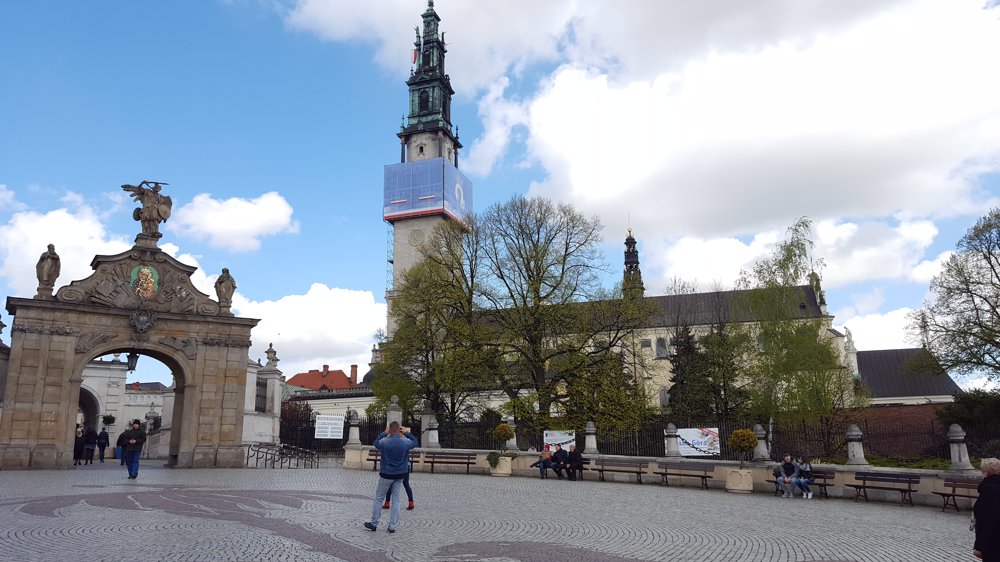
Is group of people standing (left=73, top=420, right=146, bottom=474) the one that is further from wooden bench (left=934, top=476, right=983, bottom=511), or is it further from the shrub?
wooden bench (left=934, top=476, right=983, bottom=511)

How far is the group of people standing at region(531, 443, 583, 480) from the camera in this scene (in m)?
24.0

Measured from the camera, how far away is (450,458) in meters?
26.7

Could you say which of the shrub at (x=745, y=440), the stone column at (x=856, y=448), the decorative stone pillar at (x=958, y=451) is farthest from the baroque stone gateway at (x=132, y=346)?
the decorative stone pillar at (x=958, y=451)

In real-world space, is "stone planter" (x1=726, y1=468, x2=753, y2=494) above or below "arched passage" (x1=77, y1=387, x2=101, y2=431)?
below

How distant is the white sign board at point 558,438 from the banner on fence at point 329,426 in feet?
31.1

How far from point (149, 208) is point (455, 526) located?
23315mm

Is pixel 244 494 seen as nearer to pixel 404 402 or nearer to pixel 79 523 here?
pixel 79 523

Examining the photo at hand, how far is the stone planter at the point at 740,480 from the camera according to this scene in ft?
65.6

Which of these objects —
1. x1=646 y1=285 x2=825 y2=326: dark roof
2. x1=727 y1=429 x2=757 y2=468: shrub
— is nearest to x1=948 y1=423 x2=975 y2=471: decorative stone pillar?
x1=727 y1=429 x2=757 y2=468: shrub

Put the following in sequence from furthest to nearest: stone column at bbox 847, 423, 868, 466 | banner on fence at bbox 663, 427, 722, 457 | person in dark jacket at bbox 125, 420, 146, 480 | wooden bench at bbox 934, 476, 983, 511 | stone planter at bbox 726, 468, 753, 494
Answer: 1. banner on fence at bbox 663, 427, 722, 457
2. stone planter at bbox 726, 468, 753, 494
3. person in dark jacket at bbox 125, 420, 146, 480
4. stone column at bbox 847, 423, 868, 466
5. wooden bench at bbox 934, 476, 983, 511

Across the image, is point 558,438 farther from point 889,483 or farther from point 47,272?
point 47,272

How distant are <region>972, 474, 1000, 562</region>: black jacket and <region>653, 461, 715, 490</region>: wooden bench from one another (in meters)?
14.5

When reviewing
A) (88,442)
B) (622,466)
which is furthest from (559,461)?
(88,442)

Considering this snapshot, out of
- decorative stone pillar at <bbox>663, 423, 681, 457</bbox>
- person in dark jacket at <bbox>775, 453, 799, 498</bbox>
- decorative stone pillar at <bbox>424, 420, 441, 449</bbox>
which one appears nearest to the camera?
person in dark jacket at <bbox>775, 453, 799, 498</bbox>
